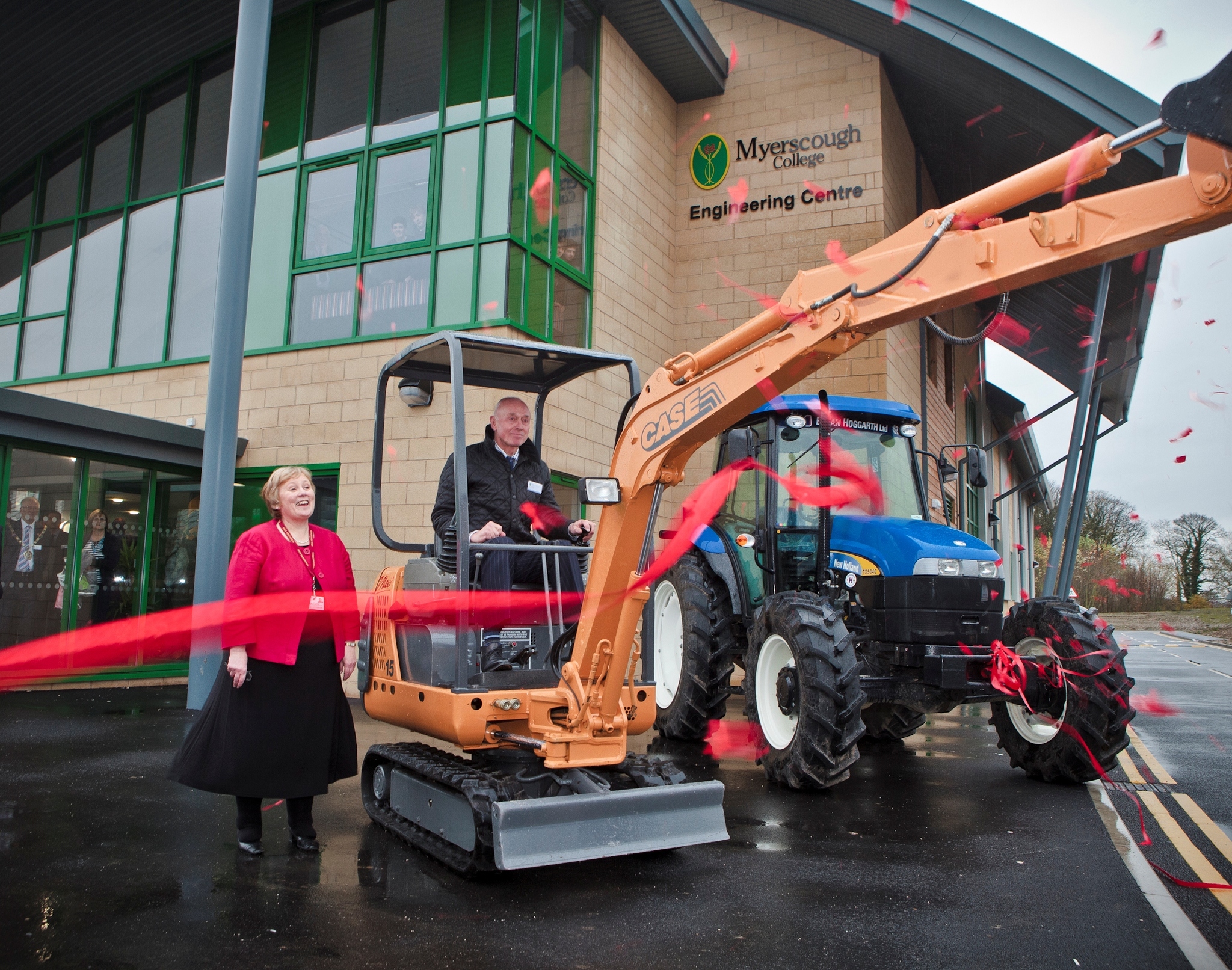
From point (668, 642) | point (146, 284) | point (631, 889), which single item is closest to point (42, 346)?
point (146, 284)

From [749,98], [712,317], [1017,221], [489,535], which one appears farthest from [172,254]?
[1017,221]

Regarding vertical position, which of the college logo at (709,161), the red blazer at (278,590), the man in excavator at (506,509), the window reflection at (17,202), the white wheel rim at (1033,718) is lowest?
the white wheel rim at (1033,718)

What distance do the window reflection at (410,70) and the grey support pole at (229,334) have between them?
2.49 m

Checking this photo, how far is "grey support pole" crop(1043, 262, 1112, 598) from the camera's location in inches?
435

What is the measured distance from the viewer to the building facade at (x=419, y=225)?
1150 cm

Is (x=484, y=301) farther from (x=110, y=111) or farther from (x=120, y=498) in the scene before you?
(x=110, y=111)

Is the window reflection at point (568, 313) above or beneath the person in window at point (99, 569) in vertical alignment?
above

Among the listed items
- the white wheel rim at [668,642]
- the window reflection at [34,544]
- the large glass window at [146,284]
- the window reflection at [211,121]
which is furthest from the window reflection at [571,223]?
the window reflection at [34,544]

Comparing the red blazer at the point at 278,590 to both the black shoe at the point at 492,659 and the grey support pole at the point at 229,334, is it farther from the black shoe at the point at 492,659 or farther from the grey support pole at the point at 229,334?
the grey support pole at the point at 229,334

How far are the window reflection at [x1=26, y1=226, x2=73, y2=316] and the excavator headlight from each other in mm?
13191

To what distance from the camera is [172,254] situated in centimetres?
1357

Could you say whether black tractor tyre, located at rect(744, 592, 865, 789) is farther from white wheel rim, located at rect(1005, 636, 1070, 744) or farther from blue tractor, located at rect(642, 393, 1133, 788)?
white wheel rim, located at rect(1005, 636, 1070, 744)

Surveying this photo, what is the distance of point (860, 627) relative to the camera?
6.87 meters

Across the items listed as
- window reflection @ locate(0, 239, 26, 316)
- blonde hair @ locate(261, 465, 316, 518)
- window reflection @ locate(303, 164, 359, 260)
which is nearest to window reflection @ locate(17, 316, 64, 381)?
window reflection @ locate(0, 239, 26, 316)
